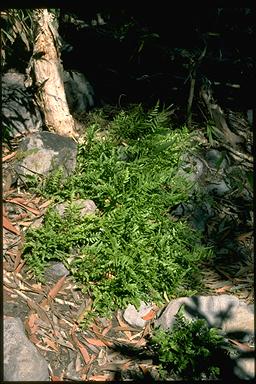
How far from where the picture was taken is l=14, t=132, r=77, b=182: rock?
405 cm

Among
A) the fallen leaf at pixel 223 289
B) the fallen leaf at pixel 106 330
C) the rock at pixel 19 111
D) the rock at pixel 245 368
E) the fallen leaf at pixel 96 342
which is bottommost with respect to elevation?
the fallen leaf at pixel 223 289

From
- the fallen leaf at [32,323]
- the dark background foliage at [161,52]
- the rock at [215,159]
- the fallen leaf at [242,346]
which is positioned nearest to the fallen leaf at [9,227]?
the fallen leaf at [32,323]

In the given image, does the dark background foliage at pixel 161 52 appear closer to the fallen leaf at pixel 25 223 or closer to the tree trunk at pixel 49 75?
the tree trunk at pixel 49 75

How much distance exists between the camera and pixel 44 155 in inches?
161

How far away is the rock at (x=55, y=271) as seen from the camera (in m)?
3.39

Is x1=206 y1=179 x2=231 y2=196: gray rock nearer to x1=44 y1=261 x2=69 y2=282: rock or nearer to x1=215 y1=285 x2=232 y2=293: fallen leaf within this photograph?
x1=215 y1=285 x2=232 y2=293: fallen leaf

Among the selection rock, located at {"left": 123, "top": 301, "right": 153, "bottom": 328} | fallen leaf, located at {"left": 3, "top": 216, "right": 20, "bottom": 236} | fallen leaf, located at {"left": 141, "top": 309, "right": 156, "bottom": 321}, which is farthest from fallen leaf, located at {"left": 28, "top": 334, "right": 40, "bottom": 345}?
fallen leaf, located at {"left": 3, "top": 216, "right": 20, "bottom": 236}

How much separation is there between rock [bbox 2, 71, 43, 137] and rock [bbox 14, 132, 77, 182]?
31 cm

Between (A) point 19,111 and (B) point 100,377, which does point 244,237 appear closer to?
(B) point 100,377

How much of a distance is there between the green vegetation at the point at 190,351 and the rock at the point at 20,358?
689 millimetres

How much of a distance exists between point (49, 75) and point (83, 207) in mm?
1380

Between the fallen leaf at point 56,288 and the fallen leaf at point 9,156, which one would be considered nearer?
the fallen leaf at point 56,288

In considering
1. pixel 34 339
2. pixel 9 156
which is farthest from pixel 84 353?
pixel 9 156

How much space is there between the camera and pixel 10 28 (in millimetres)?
4406
